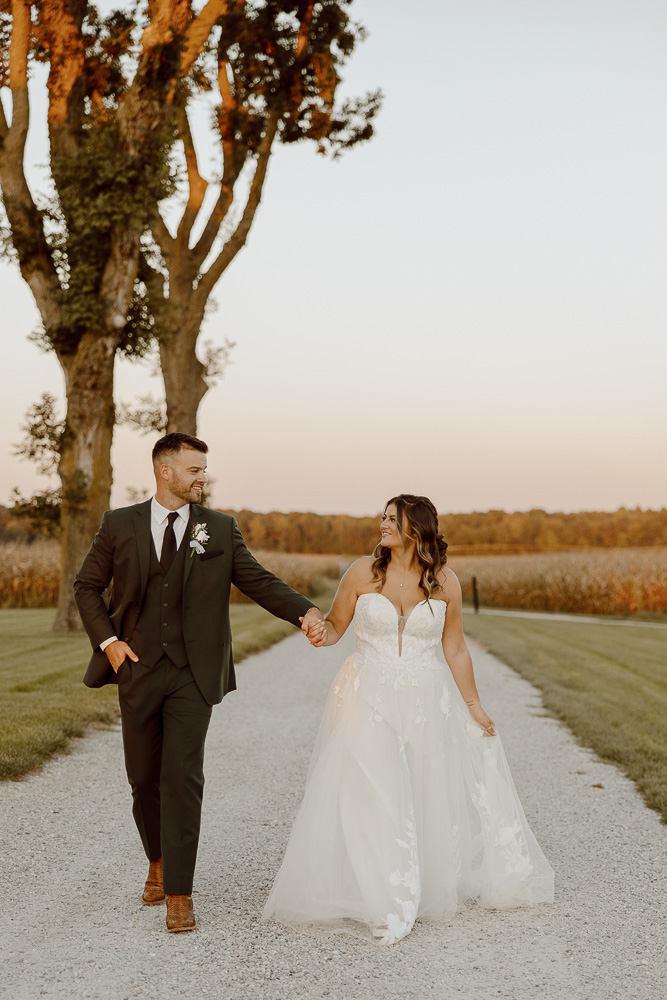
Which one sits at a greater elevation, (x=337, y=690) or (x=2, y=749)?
(x=337, y=690)

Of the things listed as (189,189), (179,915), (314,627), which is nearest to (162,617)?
(314,627)


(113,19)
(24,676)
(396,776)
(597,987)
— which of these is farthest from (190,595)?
(113,19)

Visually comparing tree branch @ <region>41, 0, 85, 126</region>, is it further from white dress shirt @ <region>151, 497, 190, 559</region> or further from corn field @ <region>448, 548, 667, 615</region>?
corn field @ <region>448, 548, 667, 615</region>

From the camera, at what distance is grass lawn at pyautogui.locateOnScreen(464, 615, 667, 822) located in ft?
27.1

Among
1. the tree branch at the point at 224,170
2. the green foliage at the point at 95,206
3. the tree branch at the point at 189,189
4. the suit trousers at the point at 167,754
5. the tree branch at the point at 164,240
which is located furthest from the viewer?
the tree branch at the point at 224,170

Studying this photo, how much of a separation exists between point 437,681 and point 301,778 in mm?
3066

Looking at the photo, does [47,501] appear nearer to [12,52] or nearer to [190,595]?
[12,52]

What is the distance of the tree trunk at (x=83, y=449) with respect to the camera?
15727 millimetres

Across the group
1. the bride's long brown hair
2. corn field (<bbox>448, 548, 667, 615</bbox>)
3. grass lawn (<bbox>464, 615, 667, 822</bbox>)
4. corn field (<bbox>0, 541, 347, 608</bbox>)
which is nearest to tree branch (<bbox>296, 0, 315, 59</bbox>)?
grass lawn (<bbox>464, 615, 667, 822</bbox>)

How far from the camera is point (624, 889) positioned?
15.4 ft

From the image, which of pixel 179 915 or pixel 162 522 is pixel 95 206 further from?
pixel 179 915

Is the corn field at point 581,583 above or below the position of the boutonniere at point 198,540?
below

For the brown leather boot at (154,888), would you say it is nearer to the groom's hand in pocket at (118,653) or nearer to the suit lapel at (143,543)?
the groom's hand in pocket at (118,653)

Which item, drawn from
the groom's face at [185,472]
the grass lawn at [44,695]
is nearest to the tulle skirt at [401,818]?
the groom's face at [185,472]
